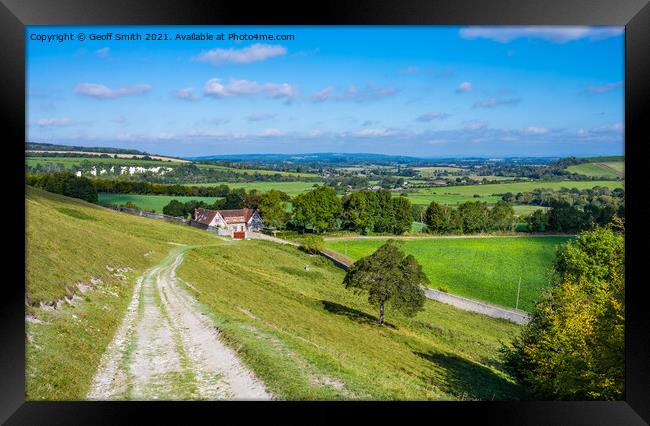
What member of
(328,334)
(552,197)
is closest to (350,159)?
(328,334)

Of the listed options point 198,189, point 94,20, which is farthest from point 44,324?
point 94,20

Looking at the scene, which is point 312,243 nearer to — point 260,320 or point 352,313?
point 352,313

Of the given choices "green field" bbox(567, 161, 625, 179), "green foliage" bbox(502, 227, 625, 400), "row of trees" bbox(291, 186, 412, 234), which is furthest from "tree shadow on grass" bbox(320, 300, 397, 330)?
"green field" bbox(567, 161, 625, 179)

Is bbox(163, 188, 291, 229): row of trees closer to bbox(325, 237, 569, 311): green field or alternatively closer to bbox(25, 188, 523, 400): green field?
bbox(25, 188, 523, 400): green field

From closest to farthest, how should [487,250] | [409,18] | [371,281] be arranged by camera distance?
[409,18] < [371,281] < [487,250]

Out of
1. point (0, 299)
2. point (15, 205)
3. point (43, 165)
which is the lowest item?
point (0, 299)

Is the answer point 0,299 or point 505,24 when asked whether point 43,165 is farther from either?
point 505,24

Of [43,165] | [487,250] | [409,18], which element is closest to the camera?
[409,18]
